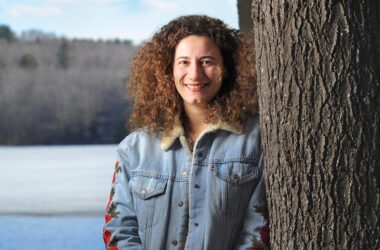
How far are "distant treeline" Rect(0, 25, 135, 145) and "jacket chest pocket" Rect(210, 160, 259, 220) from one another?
815 cm

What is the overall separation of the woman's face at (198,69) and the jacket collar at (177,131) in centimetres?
6

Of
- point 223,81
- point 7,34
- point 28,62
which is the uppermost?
point 7,34

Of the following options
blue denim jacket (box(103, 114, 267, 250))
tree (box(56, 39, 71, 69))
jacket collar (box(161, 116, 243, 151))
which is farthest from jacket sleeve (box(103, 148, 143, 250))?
tree (box(56, 39, 71, 69))

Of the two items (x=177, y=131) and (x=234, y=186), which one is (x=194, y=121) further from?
(x=234, y=186)

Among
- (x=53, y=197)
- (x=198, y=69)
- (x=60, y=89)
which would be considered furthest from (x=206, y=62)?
(x=60, y=89)

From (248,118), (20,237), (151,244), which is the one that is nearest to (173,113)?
(248,118)

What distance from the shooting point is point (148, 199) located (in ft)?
5.72

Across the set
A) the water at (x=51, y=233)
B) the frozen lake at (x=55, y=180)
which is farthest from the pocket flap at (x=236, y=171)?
the frozen lake at (x=55, y=180)

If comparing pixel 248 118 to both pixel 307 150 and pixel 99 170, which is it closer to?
pixel 307 150

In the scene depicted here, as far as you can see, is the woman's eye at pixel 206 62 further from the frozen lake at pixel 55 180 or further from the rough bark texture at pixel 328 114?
the frozen lake at pixel 55 180

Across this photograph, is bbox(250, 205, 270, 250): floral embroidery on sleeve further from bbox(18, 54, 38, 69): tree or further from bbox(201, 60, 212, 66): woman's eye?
bbox(18, 54, 38, 69): tree

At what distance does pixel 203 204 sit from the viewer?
5.58ft

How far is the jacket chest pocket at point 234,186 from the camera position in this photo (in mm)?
1689

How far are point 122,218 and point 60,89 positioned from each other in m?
9.05
